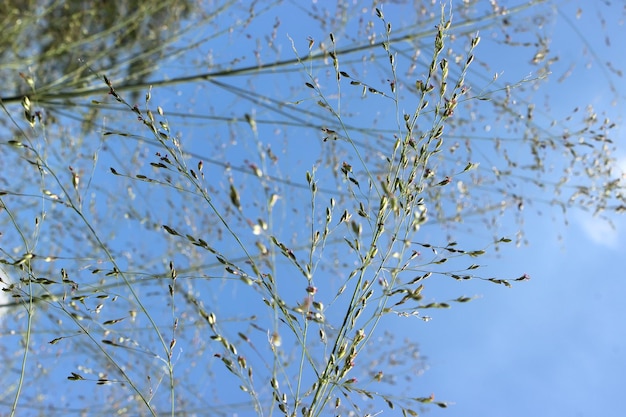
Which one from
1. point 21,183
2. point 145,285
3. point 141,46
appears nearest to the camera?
point 145,285

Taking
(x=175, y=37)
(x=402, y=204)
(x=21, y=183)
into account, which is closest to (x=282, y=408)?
(x=402, y=204)

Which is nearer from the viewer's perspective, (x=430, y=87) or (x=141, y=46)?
(x=430, y=87)

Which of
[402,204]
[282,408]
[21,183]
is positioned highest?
[21,183]

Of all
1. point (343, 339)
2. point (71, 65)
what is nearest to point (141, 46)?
point (71, 65)

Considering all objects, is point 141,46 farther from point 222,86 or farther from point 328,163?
point 328,163

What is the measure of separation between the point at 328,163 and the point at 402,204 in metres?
1.93

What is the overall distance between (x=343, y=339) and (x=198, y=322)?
202 centimetres

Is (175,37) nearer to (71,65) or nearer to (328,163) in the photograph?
(328,163)

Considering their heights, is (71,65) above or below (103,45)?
below

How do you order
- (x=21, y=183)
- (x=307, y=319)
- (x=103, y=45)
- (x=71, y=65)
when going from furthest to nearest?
(x=103, y=45), (x=71, y=65), (x=21, y=183), (x=307, y=319)

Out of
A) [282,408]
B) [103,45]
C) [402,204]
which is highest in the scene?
[103,45]

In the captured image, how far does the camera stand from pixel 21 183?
343cm

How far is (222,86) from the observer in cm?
267

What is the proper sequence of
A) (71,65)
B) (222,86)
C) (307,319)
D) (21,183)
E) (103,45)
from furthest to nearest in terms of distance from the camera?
(103,45)
(71,65)
(21,183)
(222,86)
(307,319)
